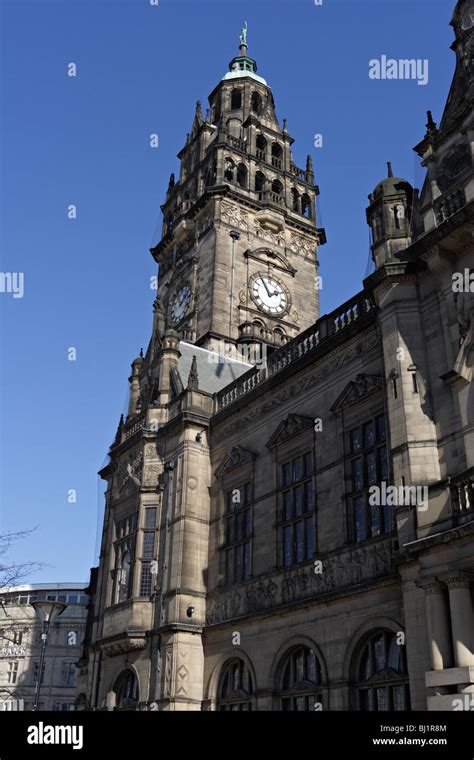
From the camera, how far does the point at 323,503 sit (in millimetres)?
20938

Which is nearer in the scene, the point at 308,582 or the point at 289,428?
the point at 308,582

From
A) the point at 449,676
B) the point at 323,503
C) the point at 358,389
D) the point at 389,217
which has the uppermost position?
the point at 389,217

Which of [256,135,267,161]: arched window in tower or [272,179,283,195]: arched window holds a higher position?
[256,135,267,161]: arched window in tower

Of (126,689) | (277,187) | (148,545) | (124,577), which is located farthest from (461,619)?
(277,187)

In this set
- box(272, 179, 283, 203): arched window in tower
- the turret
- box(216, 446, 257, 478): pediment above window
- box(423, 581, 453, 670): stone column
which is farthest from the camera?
box(272, 179, 283, 203): arched window in tower

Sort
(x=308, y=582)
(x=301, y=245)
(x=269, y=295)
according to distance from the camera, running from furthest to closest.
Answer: (x=301, y=245)
(x=269, y=295)
(x=308, y=582)

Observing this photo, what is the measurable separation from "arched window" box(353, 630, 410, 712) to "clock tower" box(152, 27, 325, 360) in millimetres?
23708

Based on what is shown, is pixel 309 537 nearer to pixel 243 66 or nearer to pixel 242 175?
pixel 242 175

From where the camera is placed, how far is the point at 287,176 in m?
49.8

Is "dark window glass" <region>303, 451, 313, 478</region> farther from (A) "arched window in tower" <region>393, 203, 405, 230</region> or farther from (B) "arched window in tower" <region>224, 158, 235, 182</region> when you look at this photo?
(B) "arched window in tower" <region>224, 158, 235, 182</region>

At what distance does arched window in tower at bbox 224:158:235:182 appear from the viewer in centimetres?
4712

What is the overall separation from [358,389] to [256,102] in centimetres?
3882

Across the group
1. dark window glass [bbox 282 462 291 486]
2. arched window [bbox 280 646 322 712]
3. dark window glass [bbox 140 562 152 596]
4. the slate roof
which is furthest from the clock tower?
arched window [bbox 280 646 322 712]

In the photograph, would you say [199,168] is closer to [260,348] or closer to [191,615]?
[260,348]
